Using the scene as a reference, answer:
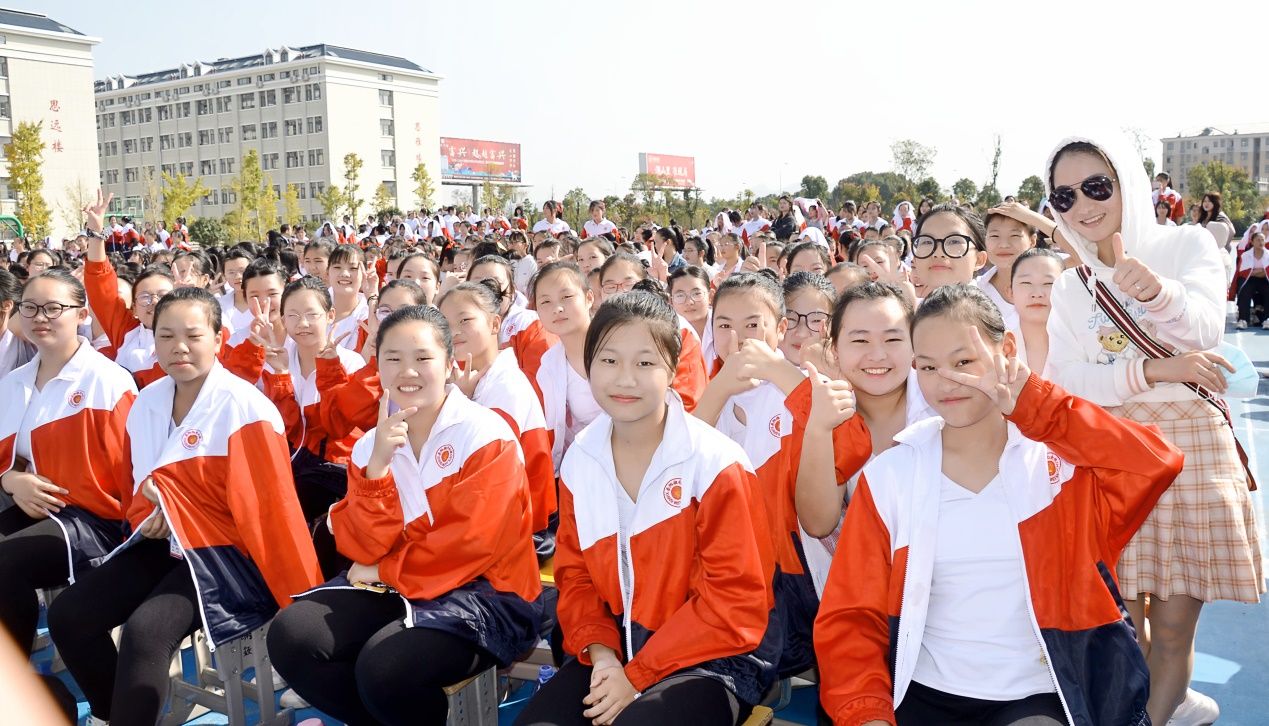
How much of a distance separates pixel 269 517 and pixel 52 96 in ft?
184

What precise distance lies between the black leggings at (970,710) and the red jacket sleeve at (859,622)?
7cm

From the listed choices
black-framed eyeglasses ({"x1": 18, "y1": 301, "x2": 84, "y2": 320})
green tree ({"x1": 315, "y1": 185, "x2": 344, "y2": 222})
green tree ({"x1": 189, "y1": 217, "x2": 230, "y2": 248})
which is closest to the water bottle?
black-framed eyeglasses ({"x1": 18, "y1": 301, "x2": 84, "y2": 320})

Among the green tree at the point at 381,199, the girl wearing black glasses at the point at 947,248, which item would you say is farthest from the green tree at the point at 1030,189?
the green tree at the point at 381,199

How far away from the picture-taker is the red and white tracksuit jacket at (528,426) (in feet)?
10.5

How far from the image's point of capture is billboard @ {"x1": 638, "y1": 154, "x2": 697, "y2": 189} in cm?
7206

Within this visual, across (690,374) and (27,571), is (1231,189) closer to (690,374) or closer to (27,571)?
(690,374)

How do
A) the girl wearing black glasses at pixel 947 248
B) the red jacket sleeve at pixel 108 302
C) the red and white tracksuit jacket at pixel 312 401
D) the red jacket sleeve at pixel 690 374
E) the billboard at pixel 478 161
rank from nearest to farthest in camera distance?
the red jacket sleeve at pixel 690 374
the girl wearing black glasses at pixel 947 248
the red and white tracksuit jacket at pixel 312 401
the red jacket sleeve at pixel 108 302
the billboard at pixel 478 161

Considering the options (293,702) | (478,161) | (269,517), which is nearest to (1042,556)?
(269,517)

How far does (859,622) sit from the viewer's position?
2.02m

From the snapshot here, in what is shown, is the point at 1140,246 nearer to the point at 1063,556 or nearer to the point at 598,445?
the point at 1063,556

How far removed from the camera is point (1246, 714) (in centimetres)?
291

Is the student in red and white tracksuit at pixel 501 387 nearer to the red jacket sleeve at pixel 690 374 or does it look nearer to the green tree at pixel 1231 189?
the red jacket sleeve at pixel 690 374

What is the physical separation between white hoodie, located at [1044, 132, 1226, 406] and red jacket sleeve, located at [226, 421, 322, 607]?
2360 mm

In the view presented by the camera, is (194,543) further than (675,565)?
Yes
